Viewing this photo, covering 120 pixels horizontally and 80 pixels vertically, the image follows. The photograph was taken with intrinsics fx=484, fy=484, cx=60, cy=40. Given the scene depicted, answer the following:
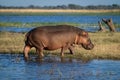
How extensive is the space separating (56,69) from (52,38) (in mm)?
3127

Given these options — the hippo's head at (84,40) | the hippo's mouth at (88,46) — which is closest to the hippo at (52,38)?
the hippo's head at (84,40)

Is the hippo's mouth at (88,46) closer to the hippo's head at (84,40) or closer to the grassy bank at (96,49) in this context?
the hippo's head at (84,40)

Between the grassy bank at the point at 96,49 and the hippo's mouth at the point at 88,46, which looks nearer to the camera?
the grassy bank at the point at 96,49

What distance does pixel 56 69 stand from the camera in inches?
645

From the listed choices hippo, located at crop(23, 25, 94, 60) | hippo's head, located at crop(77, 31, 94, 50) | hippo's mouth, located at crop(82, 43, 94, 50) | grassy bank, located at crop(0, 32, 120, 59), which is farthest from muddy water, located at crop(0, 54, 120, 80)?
hippo's mouth, located at crop(82, 43, 94, 50)

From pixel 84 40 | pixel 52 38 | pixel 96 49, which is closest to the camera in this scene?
pixel 52 38

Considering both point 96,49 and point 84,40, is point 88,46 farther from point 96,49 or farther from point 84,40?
point 96,49

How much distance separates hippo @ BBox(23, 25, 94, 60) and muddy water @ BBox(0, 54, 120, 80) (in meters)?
0.46

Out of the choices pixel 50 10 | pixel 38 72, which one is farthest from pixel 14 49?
pixel 50 10

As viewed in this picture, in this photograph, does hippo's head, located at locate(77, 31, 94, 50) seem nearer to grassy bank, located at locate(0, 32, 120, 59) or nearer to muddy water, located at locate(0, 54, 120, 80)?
grassy bank, located at locate(0, 32, 120, 59)

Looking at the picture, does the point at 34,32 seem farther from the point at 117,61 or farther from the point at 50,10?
the point at 50,10

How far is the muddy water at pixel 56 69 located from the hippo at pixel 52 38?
46cm

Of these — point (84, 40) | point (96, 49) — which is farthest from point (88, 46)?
point (96, 49)

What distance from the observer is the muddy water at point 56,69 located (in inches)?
587
